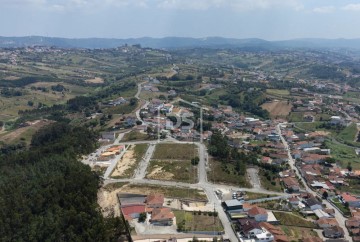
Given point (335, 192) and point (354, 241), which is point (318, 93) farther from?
point (354, 241)

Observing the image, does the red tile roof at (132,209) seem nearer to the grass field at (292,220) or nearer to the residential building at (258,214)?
the residential building at (258,214)

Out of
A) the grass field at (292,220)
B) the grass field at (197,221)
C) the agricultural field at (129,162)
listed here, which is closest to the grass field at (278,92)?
the agricultural field at (129,162)

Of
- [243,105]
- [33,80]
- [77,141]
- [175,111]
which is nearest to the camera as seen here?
[77,141]

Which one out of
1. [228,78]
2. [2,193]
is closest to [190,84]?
[228,78]

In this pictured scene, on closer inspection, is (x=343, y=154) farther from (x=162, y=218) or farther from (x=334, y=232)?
(x=162, y=218)

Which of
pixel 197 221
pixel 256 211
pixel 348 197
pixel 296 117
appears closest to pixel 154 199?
pixel 197 221

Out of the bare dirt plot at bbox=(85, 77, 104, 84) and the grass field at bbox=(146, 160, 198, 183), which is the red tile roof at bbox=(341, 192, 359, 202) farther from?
the bare dirt plot at bbox=(85, 77, 104, 84)

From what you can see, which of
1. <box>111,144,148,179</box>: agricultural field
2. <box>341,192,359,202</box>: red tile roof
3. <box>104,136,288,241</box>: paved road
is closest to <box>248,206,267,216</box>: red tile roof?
<box>104,136,288,241</box>: paved road
